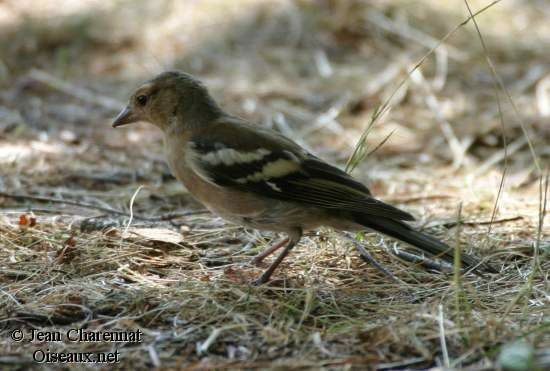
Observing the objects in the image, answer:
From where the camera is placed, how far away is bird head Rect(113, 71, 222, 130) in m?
5.07

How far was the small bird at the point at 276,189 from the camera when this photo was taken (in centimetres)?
446

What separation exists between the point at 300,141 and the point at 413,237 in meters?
3.04

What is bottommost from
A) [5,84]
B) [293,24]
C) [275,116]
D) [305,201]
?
[305,201]

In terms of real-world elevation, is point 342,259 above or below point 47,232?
below

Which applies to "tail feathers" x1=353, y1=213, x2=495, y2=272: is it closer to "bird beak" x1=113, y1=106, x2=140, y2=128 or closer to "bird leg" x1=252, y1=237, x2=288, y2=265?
"bird leg" x1=252, y1=237, x2=288, y2=265

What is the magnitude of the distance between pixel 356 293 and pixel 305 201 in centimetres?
64

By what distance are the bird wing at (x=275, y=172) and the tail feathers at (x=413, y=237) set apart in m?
0.13

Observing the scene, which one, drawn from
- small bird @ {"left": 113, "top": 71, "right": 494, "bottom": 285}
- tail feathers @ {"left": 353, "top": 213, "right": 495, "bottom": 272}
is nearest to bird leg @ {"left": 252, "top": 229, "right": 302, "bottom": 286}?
small bird @ {"left": 113, "top": 71, "right": 494, "bottom": 285}

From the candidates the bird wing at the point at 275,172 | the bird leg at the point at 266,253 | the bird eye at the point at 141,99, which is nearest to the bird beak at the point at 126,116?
the bird eye at the point at 141,99

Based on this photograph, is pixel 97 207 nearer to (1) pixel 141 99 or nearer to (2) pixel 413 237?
(1) pixel 141 99

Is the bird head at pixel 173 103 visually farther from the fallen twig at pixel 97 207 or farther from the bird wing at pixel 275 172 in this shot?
the fallen twig at pixel 97 207

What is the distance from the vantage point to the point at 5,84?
8.54 m

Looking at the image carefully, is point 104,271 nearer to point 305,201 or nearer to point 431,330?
point 305,201

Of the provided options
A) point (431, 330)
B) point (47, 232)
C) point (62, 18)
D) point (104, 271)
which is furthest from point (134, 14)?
point (431, 330)
